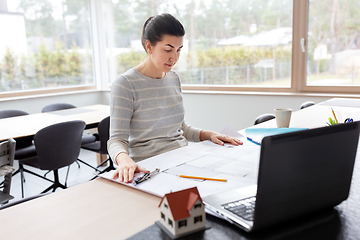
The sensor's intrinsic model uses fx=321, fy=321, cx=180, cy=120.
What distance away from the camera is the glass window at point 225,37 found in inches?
149

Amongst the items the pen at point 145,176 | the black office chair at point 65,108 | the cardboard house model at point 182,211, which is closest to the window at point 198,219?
the cardboard house model at point 182,211

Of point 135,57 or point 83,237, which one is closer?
point 83,237

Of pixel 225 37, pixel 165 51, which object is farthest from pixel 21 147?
pixel 225 37

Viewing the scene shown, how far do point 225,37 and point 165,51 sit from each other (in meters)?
2.87

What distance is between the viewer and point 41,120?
9.94 ft

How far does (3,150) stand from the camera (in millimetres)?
1808

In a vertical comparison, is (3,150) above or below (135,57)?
below

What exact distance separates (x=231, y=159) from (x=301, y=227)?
0.53 metres

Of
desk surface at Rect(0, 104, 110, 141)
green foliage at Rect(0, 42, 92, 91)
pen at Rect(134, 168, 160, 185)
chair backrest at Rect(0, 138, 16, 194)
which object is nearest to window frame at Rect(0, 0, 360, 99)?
green foliage at Rect(0, 42, 92, 91)

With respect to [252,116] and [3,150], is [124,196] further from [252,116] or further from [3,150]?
[252,116]

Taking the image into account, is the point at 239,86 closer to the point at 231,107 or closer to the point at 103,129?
the point at 231,107

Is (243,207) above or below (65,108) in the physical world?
above

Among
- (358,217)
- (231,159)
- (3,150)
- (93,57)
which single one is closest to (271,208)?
(358,217)

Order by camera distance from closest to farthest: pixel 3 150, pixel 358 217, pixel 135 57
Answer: pixel 358 217
pixel 3 150
pixel 135 57
